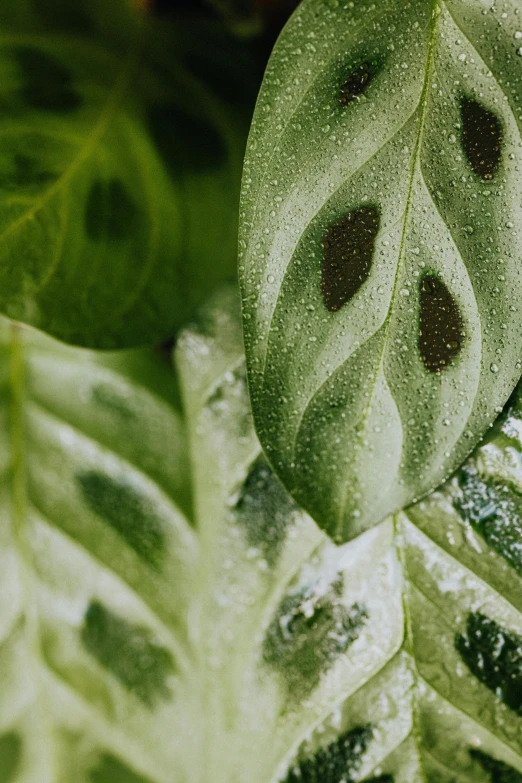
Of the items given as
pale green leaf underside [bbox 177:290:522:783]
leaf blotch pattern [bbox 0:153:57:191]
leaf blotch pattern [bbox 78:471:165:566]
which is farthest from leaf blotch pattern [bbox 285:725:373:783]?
leaf blotch pattern [bbox 0:153:57:191]

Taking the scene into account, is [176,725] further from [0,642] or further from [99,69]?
[99,69]

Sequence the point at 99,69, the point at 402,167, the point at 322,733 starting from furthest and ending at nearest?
the point at 99,69 → the point at 322,733 → the point at 402,167

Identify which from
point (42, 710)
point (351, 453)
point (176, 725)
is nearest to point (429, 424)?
point (351, 453)

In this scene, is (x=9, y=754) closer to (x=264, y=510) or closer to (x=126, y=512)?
(x=126, y=512)

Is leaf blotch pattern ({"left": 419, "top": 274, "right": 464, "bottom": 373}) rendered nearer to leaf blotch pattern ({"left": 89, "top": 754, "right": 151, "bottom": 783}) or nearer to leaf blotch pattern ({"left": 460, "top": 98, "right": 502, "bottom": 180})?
leaf blotch pattern ({"left": 460, "top": 98, "right": 502, "bottom": 180})

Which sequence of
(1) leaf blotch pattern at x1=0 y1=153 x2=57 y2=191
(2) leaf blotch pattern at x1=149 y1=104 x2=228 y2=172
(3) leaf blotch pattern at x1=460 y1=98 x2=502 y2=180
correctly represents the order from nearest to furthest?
1. (3) leaf blotch pattern at x1=460 y1=98 x2=502 y2=180
2. (1) leaf blotch pattern at x1=0 y1=153 x2=57 y2=191
3. (2) leaf blotch pattern at x1=149 y1=104 x2=228 y2=172

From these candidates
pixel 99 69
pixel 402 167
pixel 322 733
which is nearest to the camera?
pixel 402 167

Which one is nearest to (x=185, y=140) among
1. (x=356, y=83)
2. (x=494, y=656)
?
(x=356, y=83)
